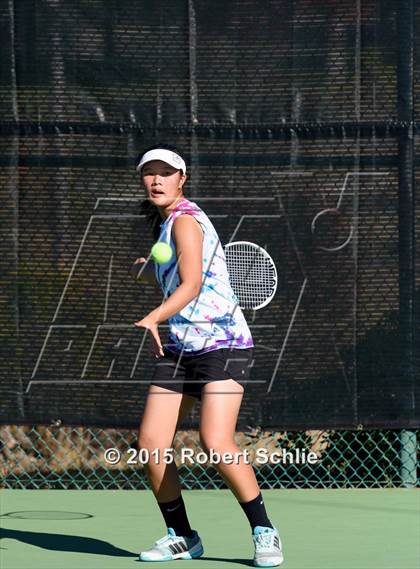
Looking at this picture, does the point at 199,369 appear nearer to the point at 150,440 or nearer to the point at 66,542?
the point at 150,440

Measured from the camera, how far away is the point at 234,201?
6547 mm

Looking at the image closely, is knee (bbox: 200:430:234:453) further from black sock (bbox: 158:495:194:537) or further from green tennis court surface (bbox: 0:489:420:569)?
green tennis court surface (bbox: 0:489:420:569)

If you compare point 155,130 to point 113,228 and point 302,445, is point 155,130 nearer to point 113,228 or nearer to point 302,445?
point 113,228

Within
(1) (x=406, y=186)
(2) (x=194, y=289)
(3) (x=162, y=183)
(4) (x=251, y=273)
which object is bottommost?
(2) (x=194, y=289)

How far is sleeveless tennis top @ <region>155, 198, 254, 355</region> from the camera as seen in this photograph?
4824mm

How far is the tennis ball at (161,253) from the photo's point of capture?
15.5 feet

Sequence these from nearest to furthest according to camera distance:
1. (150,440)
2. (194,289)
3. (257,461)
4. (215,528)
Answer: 1. (194,289)
2. (150,440)
3. (215,528)
4. (257,461)

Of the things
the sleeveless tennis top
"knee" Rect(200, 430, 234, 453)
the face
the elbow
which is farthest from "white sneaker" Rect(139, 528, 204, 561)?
the face

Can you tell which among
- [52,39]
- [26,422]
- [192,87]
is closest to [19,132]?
[52,39]

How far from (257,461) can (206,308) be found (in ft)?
7.76

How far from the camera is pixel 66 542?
550cm

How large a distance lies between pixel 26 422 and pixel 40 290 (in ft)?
2.20

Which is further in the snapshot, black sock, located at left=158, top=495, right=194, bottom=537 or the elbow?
black sock, located at left=158, top=495, right=194, bottom=537

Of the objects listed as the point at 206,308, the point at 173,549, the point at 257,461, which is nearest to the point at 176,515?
the point at 173,549
